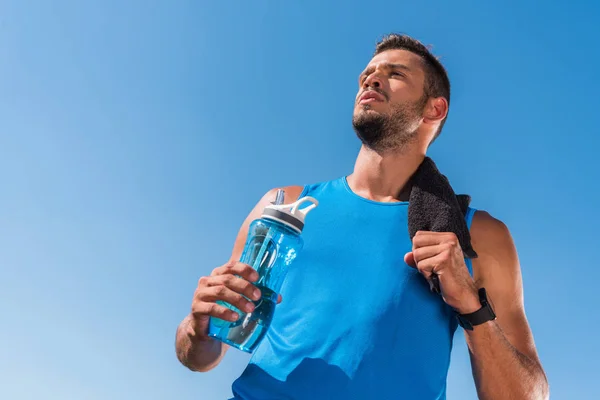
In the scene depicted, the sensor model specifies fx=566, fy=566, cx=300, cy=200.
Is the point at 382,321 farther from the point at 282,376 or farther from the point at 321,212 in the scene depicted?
the point at 321,212

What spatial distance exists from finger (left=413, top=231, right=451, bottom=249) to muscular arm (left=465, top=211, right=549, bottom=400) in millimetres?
537

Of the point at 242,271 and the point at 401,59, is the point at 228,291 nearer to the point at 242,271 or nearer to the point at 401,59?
the point at 242,271


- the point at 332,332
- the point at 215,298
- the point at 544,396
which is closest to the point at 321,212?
the point at 332,332

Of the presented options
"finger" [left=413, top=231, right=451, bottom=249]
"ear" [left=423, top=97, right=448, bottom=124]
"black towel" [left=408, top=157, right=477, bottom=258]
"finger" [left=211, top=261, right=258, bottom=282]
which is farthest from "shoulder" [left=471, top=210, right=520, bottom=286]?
"finger" [left=211, top=261, right=258, bottom=282]

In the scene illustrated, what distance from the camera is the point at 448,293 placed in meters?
3.04

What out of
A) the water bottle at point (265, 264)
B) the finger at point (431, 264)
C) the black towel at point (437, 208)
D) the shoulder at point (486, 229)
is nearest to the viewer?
the water bottle at point (265, 264)

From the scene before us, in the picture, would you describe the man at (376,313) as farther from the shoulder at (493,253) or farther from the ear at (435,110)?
the ear at (435,110)

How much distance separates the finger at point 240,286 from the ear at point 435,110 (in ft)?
8.16

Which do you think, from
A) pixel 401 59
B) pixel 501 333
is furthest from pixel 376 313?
pixel 401 59

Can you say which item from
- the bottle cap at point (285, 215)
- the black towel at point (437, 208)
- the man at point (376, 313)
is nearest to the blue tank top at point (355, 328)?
the man at point (376, 313)

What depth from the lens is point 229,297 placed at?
2.55 metres

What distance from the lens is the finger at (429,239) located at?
3.03 metres

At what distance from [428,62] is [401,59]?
30 cm

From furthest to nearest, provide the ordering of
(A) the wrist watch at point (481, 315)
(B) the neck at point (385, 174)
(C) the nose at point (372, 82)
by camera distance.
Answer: (C) the nose at point (372, 82)
(B) the neck at point (385, 174)
(A) the wrist watch at point (481, 315)
